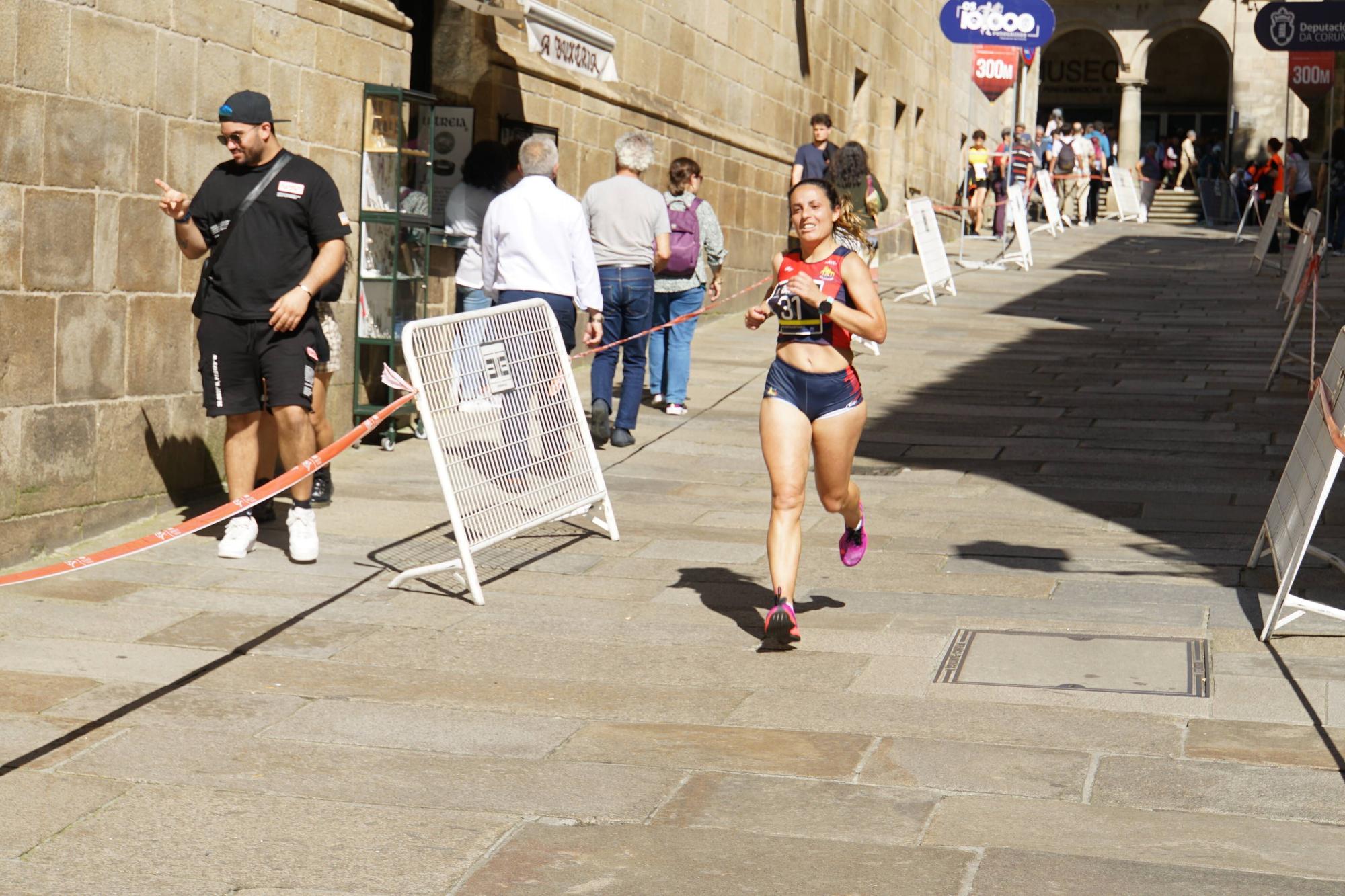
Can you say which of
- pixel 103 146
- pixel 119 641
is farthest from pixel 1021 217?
pixel 119 641

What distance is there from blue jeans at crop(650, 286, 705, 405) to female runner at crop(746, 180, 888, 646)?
5353mm

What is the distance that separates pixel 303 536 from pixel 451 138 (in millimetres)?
5660

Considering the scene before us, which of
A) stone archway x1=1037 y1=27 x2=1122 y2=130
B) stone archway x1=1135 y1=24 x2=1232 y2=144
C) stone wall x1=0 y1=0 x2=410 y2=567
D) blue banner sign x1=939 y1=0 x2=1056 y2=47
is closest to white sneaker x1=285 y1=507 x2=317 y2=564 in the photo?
stone wall x1=0 y1=0 x2=410 y2=567

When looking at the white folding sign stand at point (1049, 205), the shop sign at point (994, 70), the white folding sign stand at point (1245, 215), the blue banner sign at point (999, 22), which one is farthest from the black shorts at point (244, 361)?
the white folding sign stand at point (1245, 215)

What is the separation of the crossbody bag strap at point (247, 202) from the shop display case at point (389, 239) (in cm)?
303

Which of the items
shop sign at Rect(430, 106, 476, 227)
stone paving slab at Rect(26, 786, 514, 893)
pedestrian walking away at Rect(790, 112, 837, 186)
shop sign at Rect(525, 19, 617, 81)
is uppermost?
shop sign at Rect(525, 19, 617, 81)

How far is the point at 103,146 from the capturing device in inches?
311

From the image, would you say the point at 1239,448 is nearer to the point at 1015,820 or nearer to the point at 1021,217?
Result: the point at 1015,820

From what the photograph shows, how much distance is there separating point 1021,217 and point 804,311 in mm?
18061

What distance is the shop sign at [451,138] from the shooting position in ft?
40.5

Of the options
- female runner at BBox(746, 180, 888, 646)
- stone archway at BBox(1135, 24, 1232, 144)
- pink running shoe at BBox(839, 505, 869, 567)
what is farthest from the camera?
stone archway at BBox(1135, 24, 1232, 144)

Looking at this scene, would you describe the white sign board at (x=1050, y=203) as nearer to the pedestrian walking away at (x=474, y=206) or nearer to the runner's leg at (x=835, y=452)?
the pedestrian walking away at (x=474, y=206)

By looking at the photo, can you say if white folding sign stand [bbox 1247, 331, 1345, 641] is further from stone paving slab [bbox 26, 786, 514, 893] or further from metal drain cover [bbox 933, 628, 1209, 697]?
stone paving slab [bbox 26, 786, 514, 893]

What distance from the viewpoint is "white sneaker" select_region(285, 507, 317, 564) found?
7.41 meters
